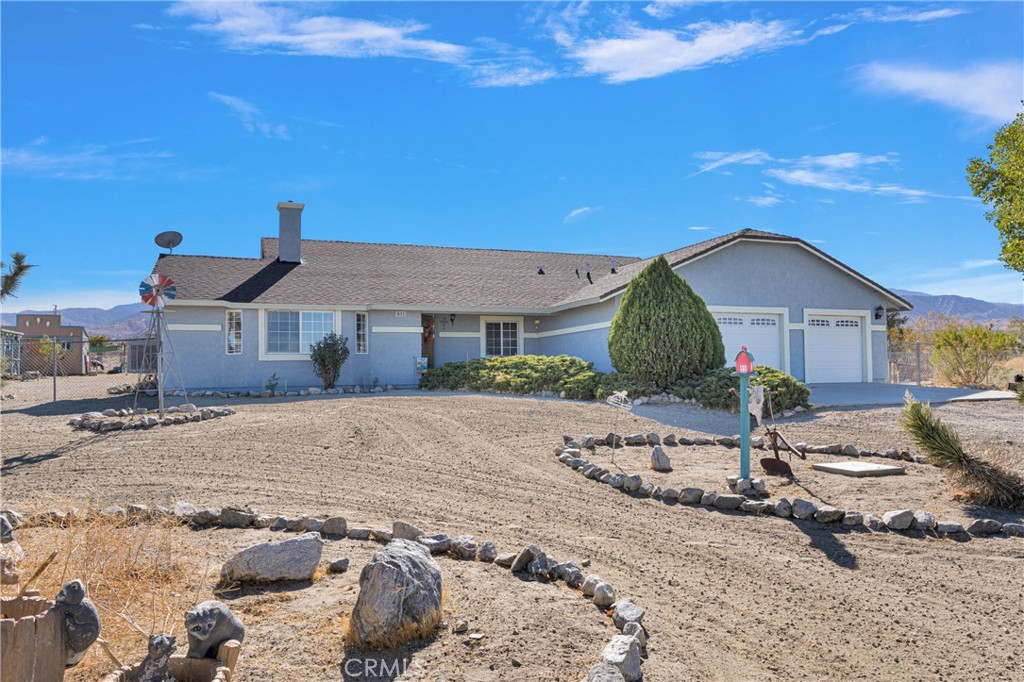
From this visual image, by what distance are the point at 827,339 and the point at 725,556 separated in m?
18.3

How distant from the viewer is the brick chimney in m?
23.5

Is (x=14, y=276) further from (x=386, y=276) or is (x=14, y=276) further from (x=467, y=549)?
(x=467, y=549)

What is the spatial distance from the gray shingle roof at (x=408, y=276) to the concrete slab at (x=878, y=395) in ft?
12.9

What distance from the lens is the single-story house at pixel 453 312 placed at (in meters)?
20.1

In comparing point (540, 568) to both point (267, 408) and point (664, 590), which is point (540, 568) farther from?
point (267, 408)

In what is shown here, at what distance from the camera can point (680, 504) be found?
768cm

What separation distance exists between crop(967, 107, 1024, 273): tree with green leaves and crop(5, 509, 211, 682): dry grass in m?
21.0

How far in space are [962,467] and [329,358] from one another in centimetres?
1597

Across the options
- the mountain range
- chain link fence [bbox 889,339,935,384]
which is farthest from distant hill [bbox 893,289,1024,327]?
chain link fence [bbox 889,339,935,384]

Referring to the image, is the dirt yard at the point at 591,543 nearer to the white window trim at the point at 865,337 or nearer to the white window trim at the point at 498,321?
the white window trim at the point at 865,337

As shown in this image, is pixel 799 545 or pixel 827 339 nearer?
pixel 799 545

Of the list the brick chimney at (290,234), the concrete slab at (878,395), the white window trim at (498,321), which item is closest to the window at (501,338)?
the white window trim at (498,321)

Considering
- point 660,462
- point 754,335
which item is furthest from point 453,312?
point 660,462

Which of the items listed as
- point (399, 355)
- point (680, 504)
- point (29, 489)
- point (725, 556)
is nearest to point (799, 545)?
point (725, 556)
